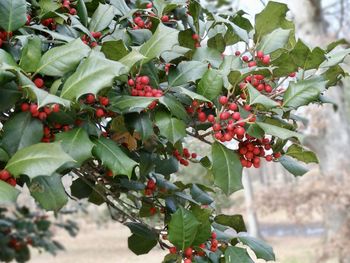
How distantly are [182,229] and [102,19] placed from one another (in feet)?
1.69

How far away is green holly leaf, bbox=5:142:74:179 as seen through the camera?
0.77m

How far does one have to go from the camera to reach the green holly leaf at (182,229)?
116 cm

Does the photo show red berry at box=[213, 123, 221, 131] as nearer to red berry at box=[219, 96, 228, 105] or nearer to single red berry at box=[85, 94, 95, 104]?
red berry at box=[219, 96, 228, 105]

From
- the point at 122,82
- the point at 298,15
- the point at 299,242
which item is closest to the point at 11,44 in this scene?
the point at 122,82

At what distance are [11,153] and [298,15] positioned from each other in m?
5.70

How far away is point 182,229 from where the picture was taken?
3.82 ft

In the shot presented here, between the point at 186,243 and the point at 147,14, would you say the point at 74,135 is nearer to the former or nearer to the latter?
the point at 186,243

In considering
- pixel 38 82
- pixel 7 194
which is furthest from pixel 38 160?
pixel 38 82

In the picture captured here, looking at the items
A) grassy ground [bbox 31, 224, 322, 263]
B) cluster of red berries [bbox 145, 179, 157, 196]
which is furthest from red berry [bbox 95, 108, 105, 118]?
grassy ground [bbox 31, 224, 322, 263]

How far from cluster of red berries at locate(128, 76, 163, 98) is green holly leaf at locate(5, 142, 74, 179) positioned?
0.86ft

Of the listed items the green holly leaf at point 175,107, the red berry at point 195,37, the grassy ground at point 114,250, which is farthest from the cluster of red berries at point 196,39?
the grassy ground at point 114,250

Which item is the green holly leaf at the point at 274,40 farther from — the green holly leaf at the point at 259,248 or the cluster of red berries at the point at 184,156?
the green holly leaf at the point at 259,248

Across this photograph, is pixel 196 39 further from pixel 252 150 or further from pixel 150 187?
pixel 150 187

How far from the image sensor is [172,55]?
111cm
